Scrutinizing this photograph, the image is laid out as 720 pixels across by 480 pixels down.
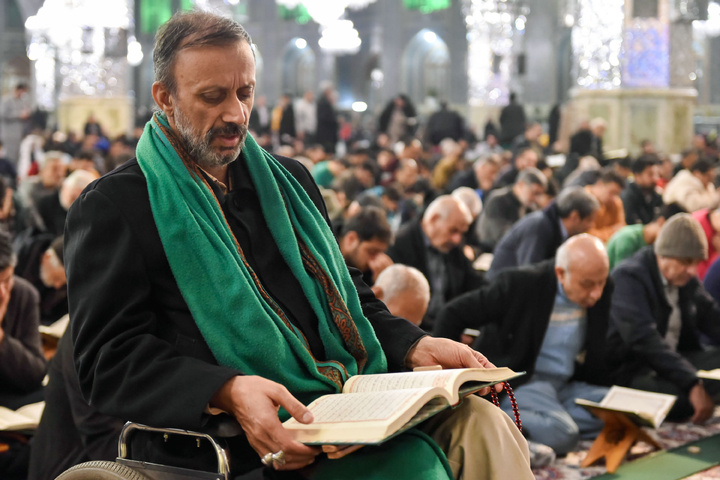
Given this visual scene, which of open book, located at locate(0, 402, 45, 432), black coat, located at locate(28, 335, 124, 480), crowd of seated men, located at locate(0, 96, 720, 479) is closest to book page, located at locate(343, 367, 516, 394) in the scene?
crowd of seated men, located at locate(0, 96, 720, 479)

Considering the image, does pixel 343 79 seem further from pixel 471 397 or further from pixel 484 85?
pixel 471 397

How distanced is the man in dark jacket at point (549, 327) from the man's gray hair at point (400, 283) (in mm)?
404

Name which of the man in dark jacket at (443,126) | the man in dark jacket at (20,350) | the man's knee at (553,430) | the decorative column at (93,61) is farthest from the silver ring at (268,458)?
the decorative column at (93,61)

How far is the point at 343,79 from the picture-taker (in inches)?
1335

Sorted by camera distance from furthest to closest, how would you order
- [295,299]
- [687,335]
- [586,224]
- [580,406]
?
[586,224] < [687,335] < [580,406] < [295,299]

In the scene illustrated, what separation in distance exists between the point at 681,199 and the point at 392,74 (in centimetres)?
2333

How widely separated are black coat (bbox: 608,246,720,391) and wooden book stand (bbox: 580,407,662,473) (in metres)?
0.63

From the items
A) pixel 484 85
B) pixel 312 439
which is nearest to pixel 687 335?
pixel 312 439

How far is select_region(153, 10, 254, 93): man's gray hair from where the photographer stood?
1926 millimetres

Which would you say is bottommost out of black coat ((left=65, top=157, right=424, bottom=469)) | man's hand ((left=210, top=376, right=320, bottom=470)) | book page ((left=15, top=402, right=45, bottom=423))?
book page ((left=15, top=402, right=45, bottom=423))

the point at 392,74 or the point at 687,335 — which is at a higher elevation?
the point at 392,74

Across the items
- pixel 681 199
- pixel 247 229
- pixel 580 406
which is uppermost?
pixel 247 229

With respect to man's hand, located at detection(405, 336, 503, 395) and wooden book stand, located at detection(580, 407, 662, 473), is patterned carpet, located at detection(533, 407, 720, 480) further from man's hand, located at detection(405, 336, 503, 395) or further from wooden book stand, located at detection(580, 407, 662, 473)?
man's hand, located at detection(405, 336, 503, 395)

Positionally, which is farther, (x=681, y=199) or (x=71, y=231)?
(x=681, y=199)
